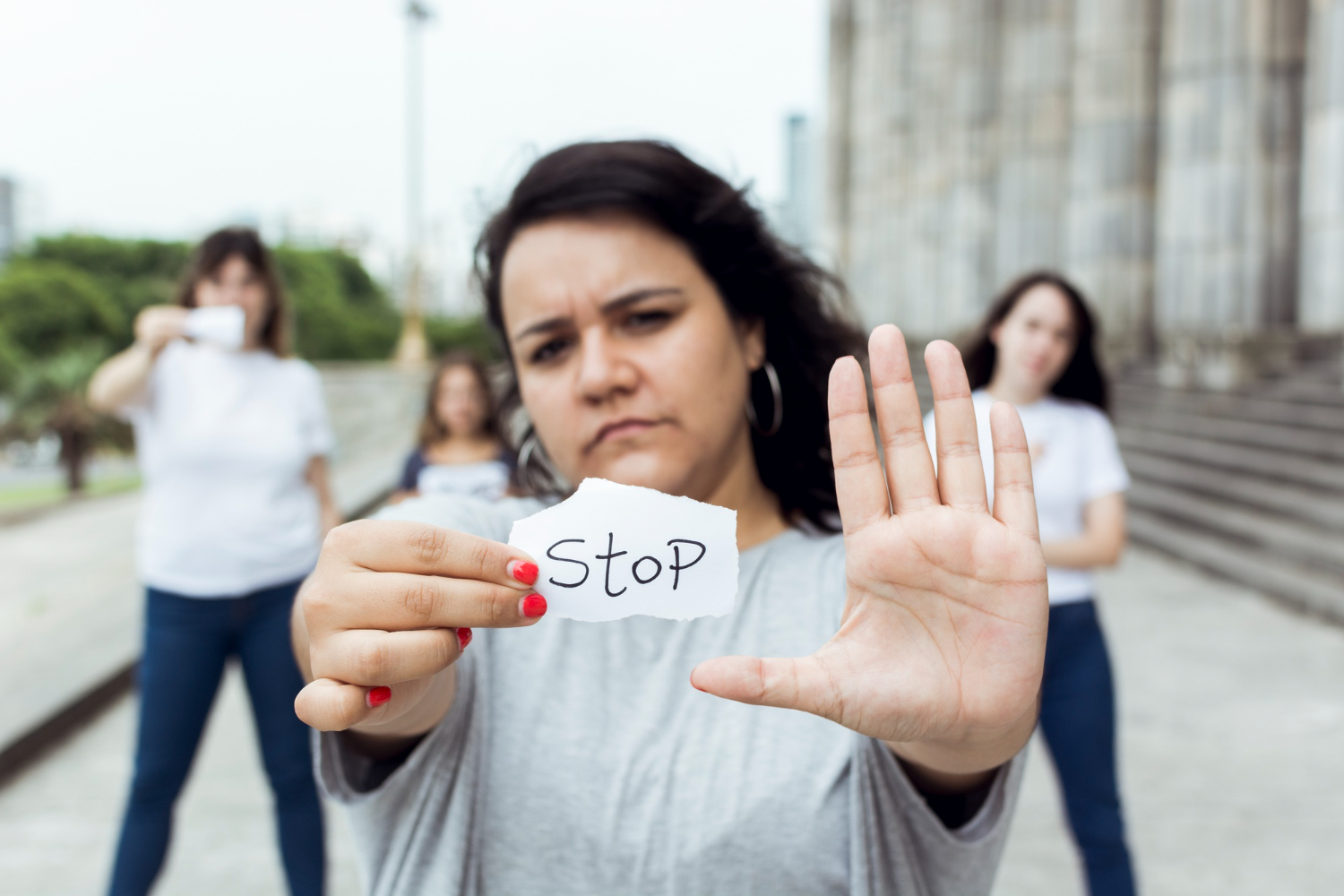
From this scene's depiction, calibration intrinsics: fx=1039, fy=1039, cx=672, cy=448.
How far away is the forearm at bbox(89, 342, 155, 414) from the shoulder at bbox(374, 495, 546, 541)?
1.71 metres

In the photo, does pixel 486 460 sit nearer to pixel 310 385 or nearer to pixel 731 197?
pixel 310 385

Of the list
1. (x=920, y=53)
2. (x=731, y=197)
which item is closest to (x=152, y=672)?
(x=731, y=197)

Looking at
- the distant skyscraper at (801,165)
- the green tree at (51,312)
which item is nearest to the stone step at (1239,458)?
the distant skyscraper at (801,165)

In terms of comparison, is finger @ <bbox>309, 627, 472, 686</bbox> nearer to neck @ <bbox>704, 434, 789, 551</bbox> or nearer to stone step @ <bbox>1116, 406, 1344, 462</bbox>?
neck @ <bbox>704, 434, 789, 551</bbox>

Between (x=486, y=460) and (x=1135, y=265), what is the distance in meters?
11.7

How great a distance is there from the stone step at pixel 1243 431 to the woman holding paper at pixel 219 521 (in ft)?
24.8

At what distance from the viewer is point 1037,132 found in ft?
56.9

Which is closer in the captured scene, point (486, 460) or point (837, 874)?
point (837, 874)

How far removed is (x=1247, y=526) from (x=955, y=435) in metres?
7.43

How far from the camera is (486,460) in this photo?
17.1 ft

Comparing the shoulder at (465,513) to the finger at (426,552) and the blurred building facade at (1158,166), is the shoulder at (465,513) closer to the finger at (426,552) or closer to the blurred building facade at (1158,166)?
the finger at (426,552)

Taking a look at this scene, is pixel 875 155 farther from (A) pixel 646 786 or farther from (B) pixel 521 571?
(B) pixel 521 571

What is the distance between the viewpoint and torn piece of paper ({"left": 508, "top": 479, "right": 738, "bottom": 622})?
123 centimetres

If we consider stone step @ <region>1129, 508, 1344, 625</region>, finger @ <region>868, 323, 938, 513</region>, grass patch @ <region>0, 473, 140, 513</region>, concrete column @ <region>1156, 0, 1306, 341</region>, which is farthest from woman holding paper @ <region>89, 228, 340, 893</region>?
grass patch @ <region>0, 473, 140, 513</region>
